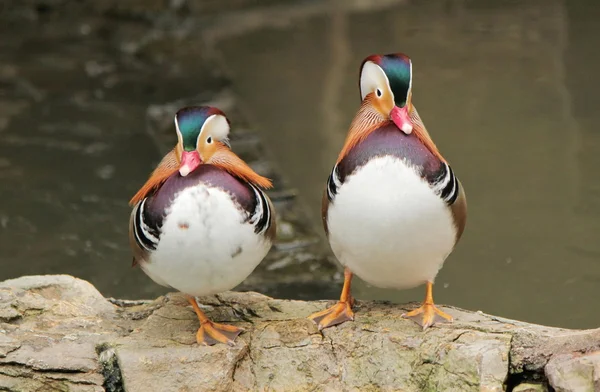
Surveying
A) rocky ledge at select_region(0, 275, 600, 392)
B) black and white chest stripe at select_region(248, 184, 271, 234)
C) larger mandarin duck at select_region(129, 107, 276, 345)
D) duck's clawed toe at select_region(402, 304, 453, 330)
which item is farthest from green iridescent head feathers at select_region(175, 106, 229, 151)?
duck's clawed toe at select_region(402, 304, 453, 330)

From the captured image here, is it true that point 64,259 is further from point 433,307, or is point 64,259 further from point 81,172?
point 433,307

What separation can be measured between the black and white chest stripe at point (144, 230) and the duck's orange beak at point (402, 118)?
27.6 inches

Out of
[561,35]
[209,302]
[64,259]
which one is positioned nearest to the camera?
[209,302]

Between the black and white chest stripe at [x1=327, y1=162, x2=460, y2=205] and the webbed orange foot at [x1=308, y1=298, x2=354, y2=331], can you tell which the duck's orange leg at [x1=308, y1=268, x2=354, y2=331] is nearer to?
the webbed orange foot at [x1=308, y1=298, x2=354, y2=331]

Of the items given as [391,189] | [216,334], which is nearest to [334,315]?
[216,334]

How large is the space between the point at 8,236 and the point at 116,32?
152 inches

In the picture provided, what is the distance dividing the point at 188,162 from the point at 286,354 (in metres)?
0.64

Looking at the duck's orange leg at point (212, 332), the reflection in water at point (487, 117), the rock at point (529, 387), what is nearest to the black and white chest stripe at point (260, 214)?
the duck's orange leg at point (212, 332)

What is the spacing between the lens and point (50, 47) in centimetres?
762

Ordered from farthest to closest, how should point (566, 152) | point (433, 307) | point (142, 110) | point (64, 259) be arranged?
1. point (142, 110)
2. point (566, 152)
3. point (64, 259)
4. point (433, 307)

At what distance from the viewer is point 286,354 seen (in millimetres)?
2570

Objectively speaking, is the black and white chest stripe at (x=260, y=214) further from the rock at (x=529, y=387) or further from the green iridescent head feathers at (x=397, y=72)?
the rock at (x=529, y=387)

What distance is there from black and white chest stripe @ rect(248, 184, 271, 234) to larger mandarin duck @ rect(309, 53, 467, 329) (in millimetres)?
179

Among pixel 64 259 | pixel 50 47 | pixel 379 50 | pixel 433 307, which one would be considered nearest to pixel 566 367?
pixel 433 307
